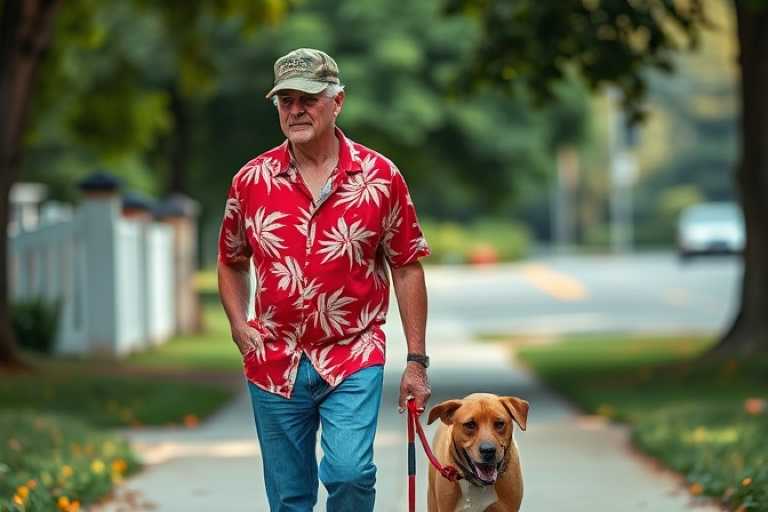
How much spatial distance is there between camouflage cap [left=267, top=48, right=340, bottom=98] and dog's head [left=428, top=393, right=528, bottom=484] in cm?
122

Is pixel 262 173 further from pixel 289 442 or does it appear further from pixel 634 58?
pixel 634 58

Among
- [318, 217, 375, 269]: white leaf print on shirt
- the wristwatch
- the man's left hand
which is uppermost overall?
Answer: [318, 217, 375, 269]: white leaf print on shirt

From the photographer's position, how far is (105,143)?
2611 centimetres

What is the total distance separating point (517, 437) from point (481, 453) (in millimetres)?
6508

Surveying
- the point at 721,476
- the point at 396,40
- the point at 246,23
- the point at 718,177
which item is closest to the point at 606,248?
the point at 718,177

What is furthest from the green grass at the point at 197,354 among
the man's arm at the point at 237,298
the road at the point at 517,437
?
the man's arm at the point at 237,298

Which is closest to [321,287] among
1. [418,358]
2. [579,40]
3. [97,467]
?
[418,358]

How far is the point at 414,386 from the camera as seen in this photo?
6211 millimetres

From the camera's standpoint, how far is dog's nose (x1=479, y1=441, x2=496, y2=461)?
6.10 metres

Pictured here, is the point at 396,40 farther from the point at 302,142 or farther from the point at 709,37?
the point at 709,37

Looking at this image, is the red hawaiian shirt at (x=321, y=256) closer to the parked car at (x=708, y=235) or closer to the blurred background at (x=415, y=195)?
the blurred background at (x=415, y=195)

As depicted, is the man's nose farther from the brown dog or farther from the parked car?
the parked car

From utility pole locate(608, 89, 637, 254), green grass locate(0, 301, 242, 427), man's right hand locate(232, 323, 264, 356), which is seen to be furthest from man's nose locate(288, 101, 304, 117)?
utility pole locate(608, 89, 637, 254)

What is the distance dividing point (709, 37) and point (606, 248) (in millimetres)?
13464
